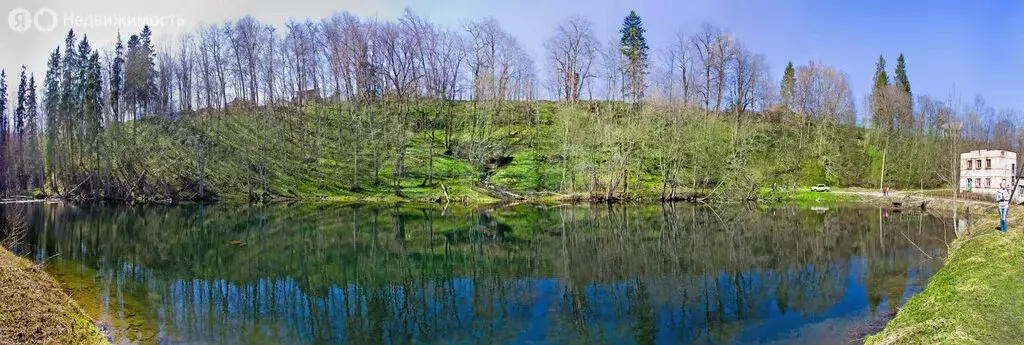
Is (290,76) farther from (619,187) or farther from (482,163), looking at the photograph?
(619,187)

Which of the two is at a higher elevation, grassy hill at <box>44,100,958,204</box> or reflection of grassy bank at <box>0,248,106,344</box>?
grassy hill at <box>44,100,958,204</box>

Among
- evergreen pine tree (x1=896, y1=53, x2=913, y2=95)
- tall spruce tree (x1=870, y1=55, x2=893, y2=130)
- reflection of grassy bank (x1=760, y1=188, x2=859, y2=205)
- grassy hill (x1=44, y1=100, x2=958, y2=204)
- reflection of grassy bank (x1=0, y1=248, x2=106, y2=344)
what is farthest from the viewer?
evergreen pine tree (x1=896, y1=53, x2=913, y2=95)

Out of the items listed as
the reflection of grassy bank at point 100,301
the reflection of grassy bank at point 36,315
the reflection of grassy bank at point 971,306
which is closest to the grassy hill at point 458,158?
the reflection of grassy bank at point 100,301

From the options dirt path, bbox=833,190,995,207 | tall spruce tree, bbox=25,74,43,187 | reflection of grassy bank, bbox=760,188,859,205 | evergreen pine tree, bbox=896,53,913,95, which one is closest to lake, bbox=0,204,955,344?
dirt path, bbox=833,190,995,207

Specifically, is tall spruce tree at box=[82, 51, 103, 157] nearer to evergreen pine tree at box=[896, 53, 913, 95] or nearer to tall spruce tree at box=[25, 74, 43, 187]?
tall spruce tree at box=[25, 74, 43, 187]

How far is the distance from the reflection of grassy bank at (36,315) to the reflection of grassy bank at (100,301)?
107cm

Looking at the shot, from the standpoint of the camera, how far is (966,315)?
1118 centimetres

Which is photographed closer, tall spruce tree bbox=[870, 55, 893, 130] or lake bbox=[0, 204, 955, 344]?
lake bbox=[0, 204, 955, 344]

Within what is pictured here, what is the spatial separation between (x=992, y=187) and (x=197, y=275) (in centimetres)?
7351

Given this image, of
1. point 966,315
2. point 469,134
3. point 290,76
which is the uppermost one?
point 290,76

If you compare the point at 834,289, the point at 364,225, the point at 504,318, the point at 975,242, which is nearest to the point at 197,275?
→ the point at 504,318

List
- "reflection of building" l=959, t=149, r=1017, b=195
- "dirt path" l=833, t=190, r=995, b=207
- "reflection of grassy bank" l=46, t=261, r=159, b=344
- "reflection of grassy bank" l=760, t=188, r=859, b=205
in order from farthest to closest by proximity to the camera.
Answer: "reflection of grassy bank" l=760, t=188, r=859, b=205 → "reflection of building" l=959, t=149, r=1017, b=195 → "dirt path" l=833, t=190, r=995, b=207 → "reflection of grassy bank" l=46, t=261, r=159, b=344

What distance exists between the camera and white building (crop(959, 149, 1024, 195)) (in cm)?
5600

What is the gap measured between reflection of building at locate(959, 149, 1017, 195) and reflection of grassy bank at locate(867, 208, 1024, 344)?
49186 mm
